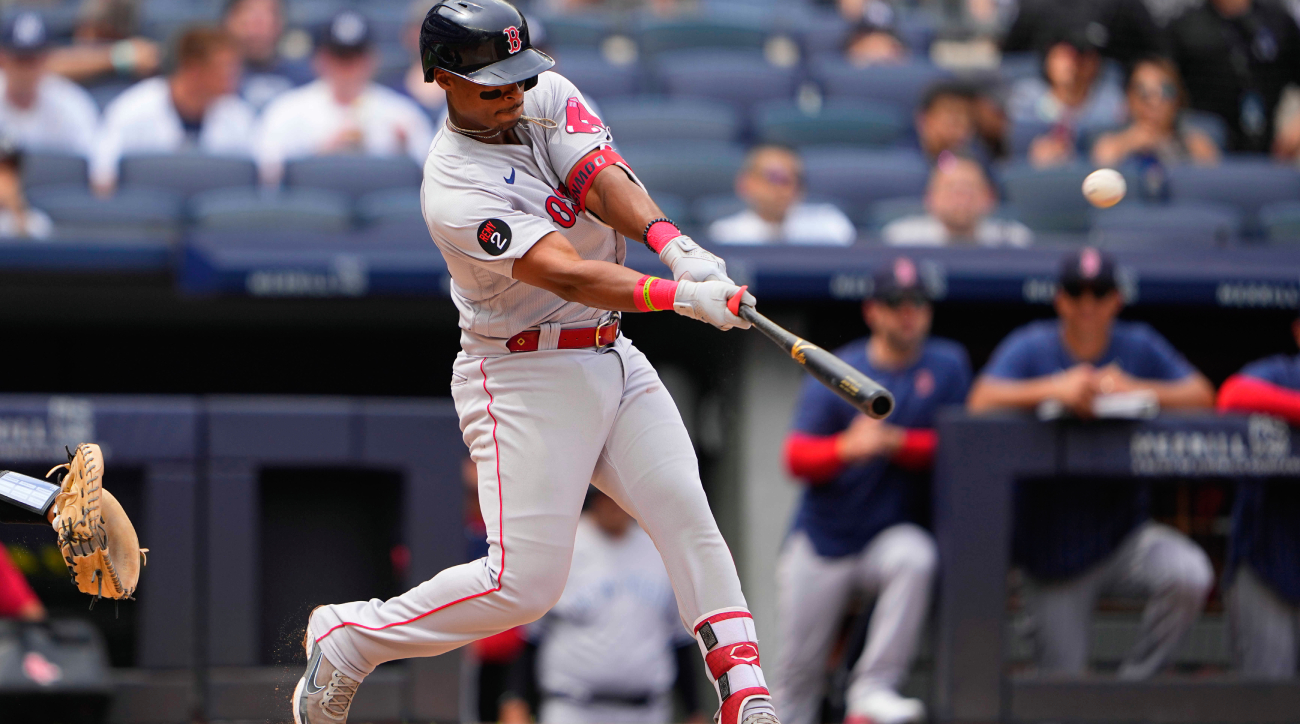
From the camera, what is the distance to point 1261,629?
15.6ft

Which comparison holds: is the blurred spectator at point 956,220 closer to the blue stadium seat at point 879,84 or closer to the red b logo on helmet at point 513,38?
the blue stadium seat at point 879,84

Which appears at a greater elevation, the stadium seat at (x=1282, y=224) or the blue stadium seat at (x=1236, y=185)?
the blue stadium seat at (x=1236, y=185)

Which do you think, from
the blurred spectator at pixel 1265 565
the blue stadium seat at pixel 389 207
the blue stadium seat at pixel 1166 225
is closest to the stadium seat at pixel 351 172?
the blue stadium seat at pixel 389 207

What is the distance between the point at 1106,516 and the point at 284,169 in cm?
370

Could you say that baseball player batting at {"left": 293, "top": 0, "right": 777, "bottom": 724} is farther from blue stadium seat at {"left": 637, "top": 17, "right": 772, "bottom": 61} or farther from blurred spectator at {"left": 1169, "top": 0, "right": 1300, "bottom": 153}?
blurred spectator at {"left": 1169, "top": 0, "right": 1300, "bottom": 153}

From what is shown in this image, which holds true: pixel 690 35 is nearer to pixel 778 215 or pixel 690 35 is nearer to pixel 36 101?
pixel 778 215

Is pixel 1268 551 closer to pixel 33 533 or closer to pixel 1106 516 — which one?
pixel 1106 516

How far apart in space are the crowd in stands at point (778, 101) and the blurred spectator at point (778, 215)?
1cm

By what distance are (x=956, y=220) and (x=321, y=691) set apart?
3395 mm

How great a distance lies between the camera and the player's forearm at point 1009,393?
471cm

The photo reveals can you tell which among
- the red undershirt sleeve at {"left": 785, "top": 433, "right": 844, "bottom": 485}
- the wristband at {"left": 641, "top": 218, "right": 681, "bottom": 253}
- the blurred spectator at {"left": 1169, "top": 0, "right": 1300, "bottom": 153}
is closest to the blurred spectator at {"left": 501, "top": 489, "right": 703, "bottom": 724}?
the red undershirt sleeve at {"left": 785, "top": 433, "right": 844, "bottom": 485}

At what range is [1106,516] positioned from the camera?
4.80m

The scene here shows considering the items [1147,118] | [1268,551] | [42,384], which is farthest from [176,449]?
[1147,118]

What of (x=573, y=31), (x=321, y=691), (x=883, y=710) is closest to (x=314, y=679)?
(x=321, y=691)
